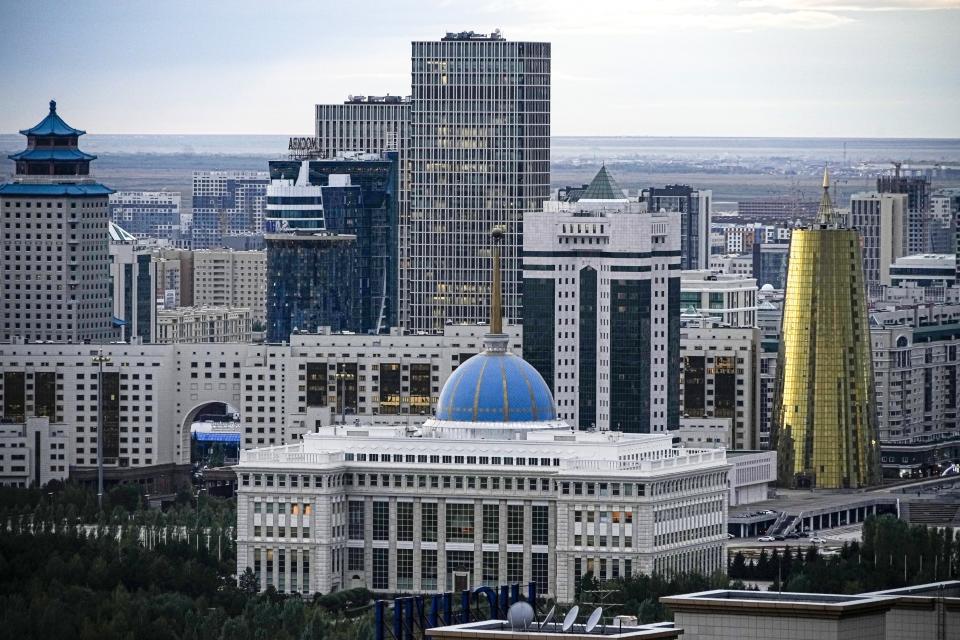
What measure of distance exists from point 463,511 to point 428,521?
4.86 ft

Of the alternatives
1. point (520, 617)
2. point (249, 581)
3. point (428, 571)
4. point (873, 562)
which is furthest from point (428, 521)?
point (520, 617)

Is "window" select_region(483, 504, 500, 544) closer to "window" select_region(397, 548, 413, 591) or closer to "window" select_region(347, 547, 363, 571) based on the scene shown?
"window" select_region(397, 548, 413, 591)

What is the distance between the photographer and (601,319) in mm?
196000

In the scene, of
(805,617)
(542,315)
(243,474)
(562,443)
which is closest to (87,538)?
(243,474)

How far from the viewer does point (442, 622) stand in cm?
11569

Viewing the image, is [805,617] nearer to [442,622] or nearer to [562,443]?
[442,622]

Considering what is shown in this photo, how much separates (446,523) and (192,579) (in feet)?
38.4

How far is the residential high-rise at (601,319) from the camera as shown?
642 ft

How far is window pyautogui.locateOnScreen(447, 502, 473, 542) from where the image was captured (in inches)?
6240

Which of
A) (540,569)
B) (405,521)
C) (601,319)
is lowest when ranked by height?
(540,569)

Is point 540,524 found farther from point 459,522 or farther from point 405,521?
point 405,521

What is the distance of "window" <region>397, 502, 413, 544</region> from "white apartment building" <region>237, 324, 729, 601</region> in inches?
2.2

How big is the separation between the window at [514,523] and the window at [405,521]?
3950 millimetres

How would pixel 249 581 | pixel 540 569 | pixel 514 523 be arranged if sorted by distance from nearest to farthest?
pixel 249 581 < pixel 540 569 < pixel 514 523
